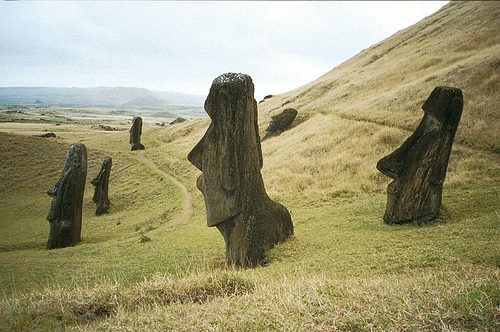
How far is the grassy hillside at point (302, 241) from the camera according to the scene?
4.90 metres

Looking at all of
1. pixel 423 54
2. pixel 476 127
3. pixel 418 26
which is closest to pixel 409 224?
pixel 476 127

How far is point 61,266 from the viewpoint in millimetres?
14688

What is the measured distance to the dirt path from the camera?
23634 mm

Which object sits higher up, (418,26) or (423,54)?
(418,26)

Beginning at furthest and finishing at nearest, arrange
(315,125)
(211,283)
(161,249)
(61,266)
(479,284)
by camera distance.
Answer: (315,125)
(161,249)
(61,266)
(211,283)
(479,284)

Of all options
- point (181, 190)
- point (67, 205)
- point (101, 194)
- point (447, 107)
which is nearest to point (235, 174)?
point (447, 107)

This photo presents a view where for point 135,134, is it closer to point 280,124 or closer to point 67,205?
point 280,124

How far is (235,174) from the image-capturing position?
11953 mm

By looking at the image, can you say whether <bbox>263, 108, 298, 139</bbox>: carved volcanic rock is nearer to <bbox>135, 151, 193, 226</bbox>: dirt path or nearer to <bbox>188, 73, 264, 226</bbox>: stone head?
<bbox>135, 151, 193, 226</bbox>: dirt path

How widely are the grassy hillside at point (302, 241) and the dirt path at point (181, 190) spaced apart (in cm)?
18

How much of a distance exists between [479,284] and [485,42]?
5189 cm

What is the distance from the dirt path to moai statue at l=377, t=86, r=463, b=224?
13.2m

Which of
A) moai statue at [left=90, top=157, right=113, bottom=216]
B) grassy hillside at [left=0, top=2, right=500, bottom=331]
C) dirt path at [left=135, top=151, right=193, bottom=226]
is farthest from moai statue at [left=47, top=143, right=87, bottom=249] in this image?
moai statue at [left=90, top=157, right=113, bottom=216]

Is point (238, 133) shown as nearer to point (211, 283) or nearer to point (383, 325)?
point (211, 283)
